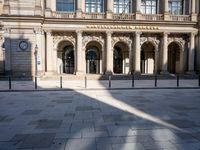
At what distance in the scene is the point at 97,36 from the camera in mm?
30688

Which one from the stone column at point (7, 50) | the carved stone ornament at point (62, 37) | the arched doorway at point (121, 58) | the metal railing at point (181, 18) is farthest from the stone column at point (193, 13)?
the stone column at point (7, 50)

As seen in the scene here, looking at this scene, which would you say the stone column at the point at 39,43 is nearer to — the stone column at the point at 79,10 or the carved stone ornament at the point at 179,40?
the stone column at the point at 79,10

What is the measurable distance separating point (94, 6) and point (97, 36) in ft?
15.0

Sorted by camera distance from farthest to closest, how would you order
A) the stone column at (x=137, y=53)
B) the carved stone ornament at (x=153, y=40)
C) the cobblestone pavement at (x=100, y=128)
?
1. the carved stone ornament at (x=153, y=40)
2. the stone column at (x=137, y=53)
3. the cobblestone pavement at (x=100, y=128)

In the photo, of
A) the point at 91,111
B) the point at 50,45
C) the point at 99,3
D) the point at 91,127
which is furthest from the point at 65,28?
the point at 91,127

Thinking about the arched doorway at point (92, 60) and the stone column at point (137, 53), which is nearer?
the stone column at point (137, 53)

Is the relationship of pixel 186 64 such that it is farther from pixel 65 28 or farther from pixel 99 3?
pixel 65 28

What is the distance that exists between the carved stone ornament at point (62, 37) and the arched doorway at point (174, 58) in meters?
15.9

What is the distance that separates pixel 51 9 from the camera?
28859mm

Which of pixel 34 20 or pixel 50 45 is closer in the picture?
pixel 34 20

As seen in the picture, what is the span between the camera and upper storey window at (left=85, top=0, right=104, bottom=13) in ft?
102

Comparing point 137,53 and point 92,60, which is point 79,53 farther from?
point 137,53

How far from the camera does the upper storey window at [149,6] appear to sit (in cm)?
A: 3225

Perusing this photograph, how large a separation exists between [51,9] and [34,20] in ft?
11.5
